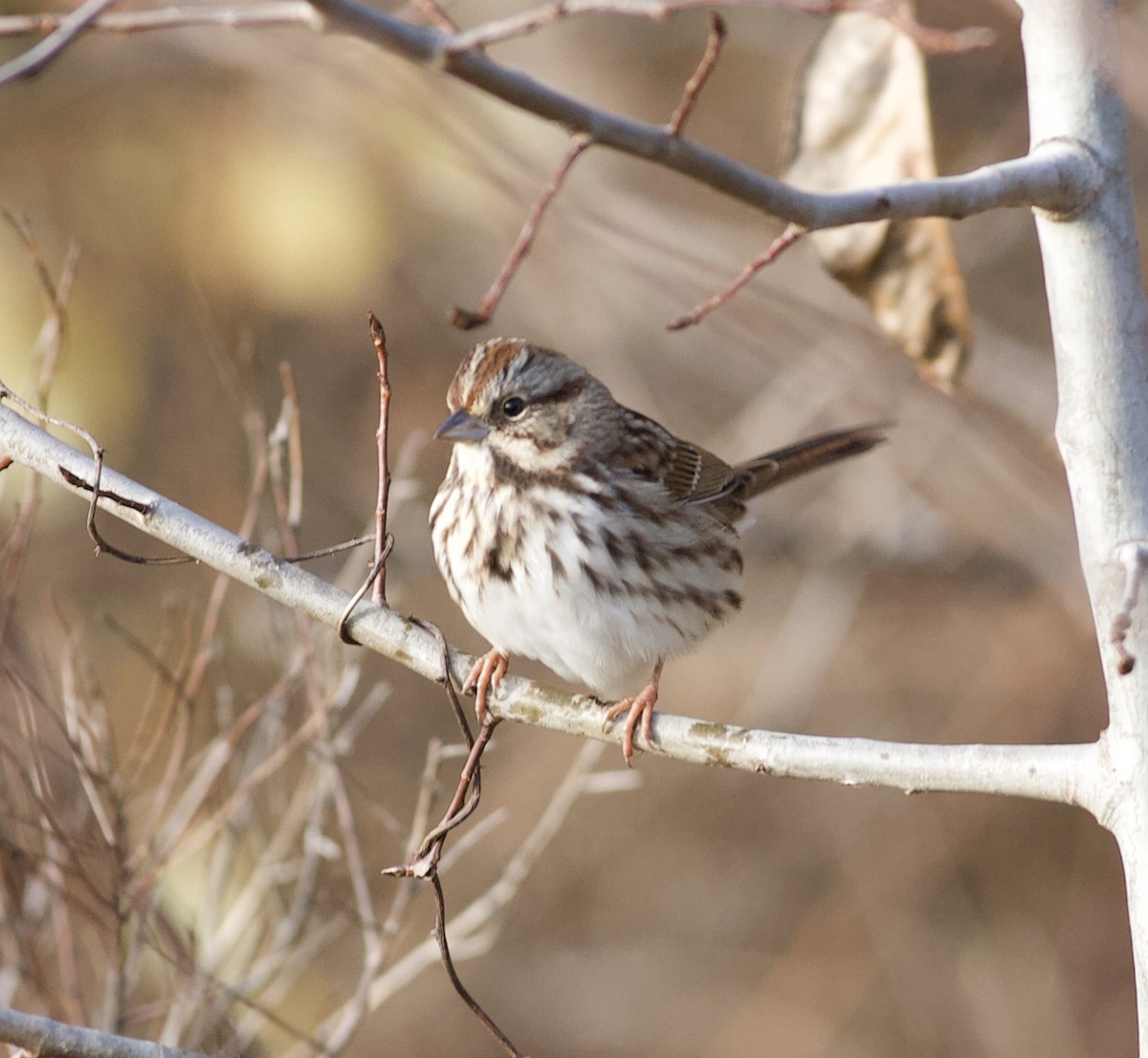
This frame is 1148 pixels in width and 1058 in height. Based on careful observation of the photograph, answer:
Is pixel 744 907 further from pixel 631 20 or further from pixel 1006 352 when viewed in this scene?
pixel 631 20

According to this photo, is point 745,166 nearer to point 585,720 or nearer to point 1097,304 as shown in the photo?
point 1097,304

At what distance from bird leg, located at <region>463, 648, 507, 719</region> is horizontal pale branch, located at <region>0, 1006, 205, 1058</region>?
77cm

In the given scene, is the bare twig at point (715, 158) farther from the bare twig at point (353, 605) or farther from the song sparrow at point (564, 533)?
the song sparrow at point (564, 533)

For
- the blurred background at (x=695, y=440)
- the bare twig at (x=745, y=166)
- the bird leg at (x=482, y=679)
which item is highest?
the bare twig at (x=745, y=166)

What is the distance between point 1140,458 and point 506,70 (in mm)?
1097

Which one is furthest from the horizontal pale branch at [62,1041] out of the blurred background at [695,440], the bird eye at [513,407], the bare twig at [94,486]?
Result: the blurred background at [695,440]

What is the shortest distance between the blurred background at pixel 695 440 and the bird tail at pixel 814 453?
4.21ft

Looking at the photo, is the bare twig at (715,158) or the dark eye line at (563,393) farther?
the dark eye line at (563,393)

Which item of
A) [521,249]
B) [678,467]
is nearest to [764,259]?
[521,249]

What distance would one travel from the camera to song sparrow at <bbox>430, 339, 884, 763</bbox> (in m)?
3.10

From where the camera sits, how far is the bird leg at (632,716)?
2.60 m

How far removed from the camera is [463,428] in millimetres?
3174

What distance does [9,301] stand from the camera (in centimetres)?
441

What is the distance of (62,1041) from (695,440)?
550cm
